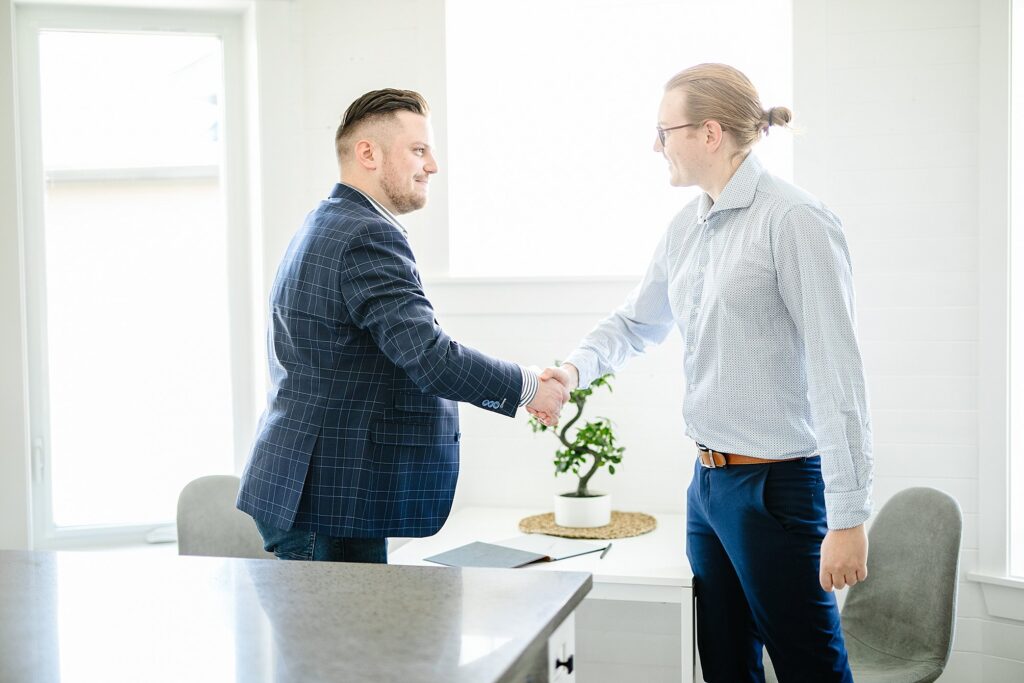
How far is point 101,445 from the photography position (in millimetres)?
3465

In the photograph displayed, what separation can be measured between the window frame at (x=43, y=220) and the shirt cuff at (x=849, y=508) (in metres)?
2.32

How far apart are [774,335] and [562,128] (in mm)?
1699

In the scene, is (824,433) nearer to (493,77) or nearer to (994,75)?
(994,75)

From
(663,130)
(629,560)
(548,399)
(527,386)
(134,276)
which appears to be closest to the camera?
(663,130)

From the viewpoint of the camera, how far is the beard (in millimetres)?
2227

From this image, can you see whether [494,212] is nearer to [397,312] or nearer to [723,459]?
[397,312]

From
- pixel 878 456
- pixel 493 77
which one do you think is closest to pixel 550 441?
pixel 878 456

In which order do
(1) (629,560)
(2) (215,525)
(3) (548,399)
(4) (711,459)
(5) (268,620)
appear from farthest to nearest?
(2) (215,525) → (1) (629,560) → (3) (548,399) → (4) (711,459) → (5) (268,620)

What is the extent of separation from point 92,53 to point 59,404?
1.29 metres

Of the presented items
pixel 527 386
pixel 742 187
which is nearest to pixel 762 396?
pixel 742 187

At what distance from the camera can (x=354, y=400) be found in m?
1.95

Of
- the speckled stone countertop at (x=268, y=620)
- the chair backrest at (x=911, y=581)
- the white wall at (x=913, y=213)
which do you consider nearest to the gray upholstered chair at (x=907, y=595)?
the chair backrest at (x=911, y=581)

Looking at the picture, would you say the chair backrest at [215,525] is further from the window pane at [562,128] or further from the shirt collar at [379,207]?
the window pane at [562,128]

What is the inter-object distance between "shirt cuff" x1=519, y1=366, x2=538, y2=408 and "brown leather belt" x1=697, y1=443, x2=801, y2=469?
1.40 feet
